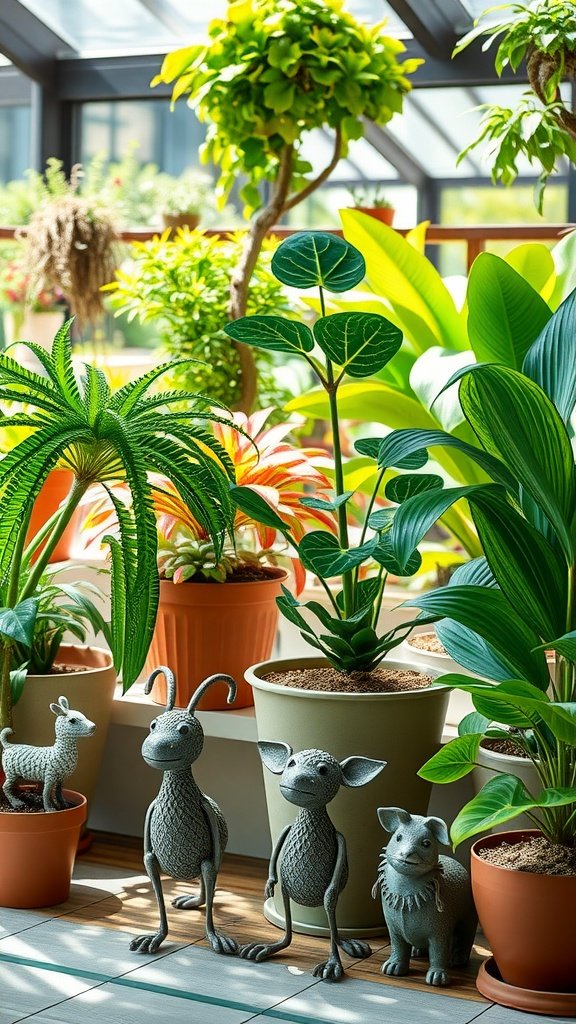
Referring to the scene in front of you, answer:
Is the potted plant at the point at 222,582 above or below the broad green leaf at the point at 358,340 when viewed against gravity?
below

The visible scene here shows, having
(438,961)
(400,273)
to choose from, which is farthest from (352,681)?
(400,273)

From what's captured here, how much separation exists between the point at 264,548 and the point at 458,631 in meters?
0.66

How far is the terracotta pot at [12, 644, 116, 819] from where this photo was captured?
98.8 inches

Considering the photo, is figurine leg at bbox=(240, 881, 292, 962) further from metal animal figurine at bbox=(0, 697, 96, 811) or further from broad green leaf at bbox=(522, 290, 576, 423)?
broad green leaf at bbox=(522, 290, 576, 423)

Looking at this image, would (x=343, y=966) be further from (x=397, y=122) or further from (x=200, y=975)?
(x=397, y=122)

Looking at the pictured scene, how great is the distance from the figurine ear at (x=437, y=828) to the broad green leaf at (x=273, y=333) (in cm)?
79

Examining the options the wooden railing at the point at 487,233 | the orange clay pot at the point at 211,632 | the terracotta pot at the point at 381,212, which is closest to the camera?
the orange clay pot at the point at 211,632

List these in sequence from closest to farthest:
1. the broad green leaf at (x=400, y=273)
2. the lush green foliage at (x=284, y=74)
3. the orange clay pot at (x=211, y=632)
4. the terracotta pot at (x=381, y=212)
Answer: the orange clay pot at (x=211, y=632) → the broad green leaf at (x=400, y=273) → the lush green foliage at (x=284, y=74) → the terracotta pot at (x=381, y=212)

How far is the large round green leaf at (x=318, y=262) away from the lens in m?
2.14

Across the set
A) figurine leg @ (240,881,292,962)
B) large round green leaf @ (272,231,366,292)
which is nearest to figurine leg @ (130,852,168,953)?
figurine leg @ (240,881,292,962)

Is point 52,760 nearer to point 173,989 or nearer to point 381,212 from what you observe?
point 173,989

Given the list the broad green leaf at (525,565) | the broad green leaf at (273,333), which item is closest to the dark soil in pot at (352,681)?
the broad green leaf at (525,565)

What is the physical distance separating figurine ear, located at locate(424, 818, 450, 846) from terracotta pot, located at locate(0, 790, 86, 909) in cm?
67

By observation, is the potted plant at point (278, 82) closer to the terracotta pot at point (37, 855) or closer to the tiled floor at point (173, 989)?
the terracotta pot at point (37, 855)
